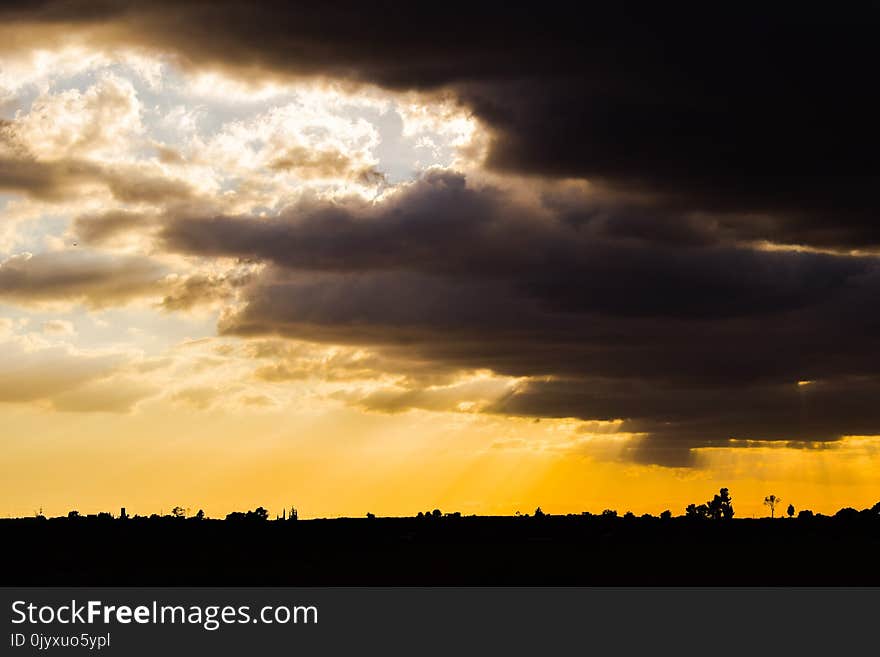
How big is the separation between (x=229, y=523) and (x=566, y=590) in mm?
73111

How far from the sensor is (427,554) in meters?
151

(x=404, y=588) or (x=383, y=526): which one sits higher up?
(x=383, y=526)

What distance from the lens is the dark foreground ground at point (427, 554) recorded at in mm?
135250

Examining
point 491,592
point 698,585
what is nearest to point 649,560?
point 698,585

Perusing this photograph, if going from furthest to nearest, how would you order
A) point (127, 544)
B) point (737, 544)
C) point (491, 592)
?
point (737, 544)
point (127, 544)
point (491, 592)

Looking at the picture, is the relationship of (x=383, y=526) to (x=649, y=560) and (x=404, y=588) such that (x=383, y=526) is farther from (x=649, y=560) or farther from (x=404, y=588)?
(x=404, y=588)

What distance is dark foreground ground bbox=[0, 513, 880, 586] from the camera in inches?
5325

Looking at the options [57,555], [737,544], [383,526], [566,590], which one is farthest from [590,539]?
[57,555]

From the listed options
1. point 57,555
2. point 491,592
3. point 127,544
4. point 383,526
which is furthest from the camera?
point 383,526

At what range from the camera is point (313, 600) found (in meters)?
112

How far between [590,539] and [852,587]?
133 ft

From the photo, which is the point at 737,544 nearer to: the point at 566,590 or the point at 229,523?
the point at 566,590

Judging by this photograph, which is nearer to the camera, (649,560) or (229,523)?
(649,560)

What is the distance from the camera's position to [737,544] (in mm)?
164375
